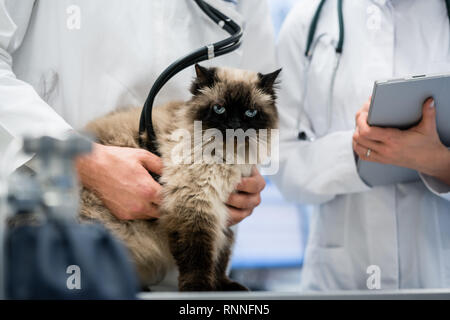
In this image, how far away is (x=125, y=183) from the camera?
0.98 meters

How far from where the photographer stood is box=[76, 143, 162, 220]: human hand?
96 cm

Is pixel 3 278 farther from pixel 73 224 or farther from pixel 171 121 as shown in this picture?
pixel 171 121

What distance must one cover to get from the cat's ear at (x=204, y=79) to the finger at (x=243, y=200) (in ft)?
1.17

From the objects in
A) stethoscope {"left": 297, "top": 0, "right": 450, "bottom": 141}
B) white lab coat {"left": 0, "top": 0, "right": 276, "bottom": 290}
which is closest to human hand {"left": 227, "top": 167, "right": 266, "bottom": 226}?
white lab coat {"left": 0, "top": 0, "right": 276, "bottom": 290}

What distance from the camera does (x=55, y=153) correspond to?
48 cm

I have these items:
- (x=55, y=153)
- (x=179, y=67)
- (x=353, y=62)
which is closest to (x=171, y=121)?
(x=179, y=67)

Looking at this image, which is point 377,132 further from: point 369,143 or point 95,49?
point 95,49

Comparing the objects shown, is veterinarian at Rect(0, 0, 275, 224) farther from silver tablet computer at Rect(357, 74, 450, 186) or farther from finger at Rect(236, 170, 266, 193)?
silver tablet computer at Rect(357, 74, 450, 186)

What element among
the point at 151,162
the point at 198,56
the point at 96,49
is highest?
the point at 96,49

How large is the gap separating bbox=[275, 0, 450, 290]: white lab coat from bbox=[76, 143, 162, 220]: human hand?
734 mm

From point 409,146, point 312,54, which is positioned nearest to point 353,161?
point 409,146

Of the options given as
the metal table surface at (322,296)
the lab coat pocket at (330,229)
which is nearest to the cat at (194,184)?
the metal table surface at (322,296)

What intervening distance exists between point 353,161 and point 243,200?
57 centimetres

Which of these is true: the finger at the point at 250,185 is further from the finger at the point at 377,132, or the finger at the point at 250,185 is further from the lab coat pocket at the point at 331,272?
the lab coat pocket at the point at 331,272
